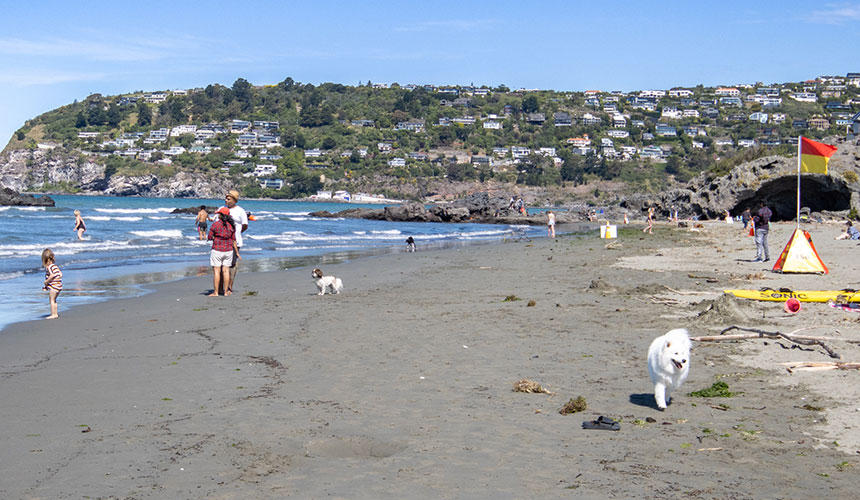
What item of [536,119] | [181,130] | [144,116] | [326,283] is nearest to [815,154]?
[326,283]

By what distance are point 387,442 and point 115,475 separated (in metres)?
1.74

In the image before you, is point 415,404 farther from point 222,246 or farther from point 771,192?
point 771,192

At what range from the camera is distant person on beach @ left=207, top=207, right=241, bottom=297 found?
43.0 ft

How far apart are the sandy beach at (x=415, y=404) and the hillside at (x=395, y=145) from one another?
114115 mm

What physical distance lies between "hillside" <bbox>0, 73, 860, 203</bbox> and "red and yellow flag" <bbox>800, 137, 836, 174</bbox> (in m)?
105

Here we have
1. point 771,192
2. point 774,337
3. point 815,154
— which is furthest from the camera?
point 771,192

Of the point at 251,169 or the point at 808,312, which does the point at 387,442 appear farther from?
the point at 251,169

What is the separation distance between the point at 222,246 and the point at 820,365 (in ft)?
32.4

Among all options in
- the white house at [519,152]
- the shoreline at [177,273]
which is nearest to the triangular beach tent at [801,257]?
the shoreline at [177,273]

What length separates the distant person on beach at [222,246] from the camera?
13117mm

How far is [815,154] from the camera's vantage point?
1545 cm

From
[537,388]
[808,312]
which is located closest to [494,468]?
[537,388]

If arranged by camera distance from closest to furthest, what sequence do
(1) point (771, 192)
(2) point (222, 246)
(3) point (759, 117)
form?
(2) point (222, 246) → (1) point (771, 192) → (3) point (759, 117)

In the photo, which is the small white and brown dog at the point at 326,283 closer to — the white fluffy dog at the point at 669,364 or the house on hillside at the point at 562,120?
the white fluffy dog at the point at 669,364
